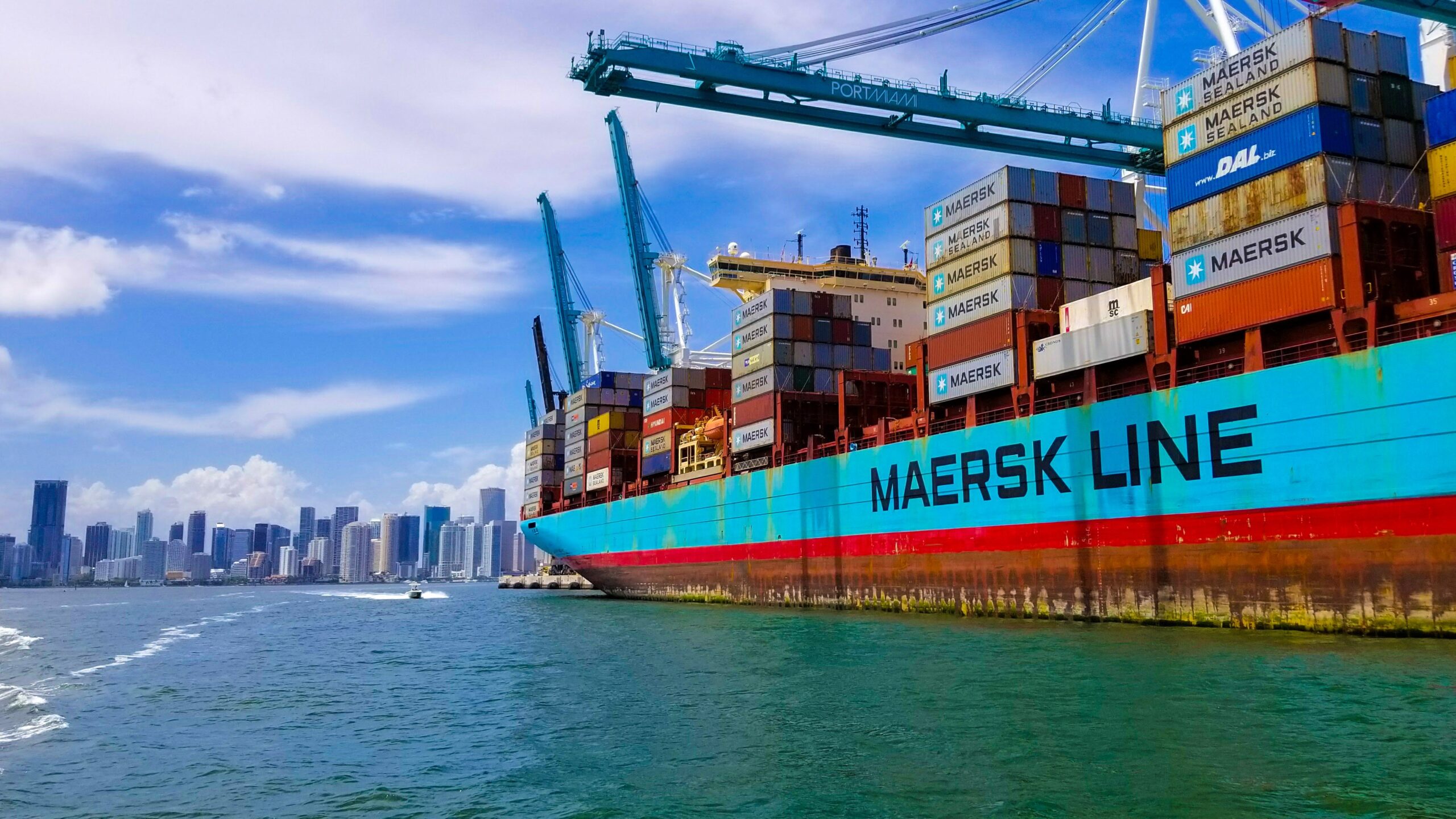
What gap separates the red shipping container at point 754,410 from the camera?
136ft

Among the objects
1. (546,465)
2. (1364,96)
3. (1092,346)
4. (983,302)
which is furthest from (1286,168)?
(546,465)

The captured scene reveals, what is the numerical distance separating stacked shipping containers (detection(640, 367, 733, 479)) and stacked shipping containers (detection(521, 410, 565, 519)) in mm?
15939

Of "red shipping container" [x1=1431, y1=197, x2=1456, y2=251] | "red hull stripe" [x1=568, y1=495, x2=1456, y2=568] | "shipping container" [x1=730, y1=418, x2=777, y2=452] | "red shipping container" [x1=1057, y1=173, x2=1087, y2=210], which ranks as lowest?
"red hull stripe" [x1=568, y1=495, x2=1456, y2=568]

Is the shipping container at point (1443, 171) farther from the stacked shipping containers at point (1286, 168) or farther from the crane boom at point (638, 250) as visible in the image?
the crane boom at point (638, 250)

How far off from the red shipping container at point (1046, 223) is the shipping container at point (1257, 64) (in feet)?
17.4

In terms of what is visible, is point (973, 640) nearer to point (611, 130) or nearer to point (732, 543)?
point (732, 543)

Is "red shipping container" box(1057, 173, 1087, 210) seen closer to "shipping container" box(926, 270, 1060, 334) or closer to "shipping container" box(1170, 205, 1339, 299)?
"shipping container" box(926, 270, 1060, 334)

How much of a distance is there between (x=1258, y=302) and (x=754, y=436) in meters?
23.5

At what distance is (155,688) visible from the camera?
1984cm

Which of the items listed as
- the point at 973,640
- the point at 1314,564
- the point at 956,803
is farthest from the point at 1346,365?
the point at 956,803

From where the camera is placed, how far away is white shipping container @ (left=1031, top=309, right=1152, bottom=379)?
25672 millimetres

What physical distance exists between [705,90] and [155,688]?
23252 mm

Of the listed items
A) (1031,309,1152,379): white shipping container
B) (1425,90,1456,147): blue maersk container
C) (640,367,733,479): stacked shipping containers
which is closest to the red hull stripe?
(1031,309,1152,379): white shipping container

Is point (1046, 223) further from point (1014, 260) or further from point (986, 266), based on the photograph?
point (986, 266)
